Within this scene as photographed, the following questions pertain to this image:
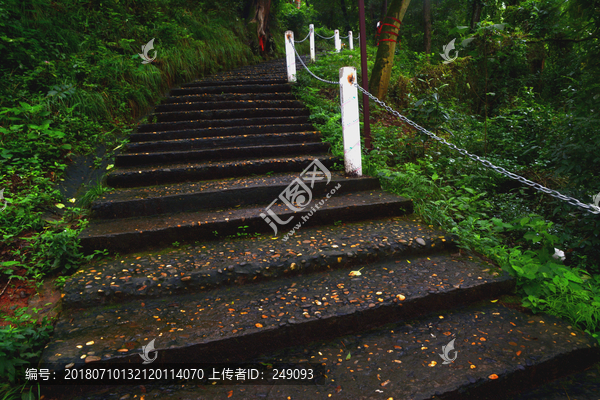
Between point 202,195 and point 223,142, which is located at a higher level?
point 223,142

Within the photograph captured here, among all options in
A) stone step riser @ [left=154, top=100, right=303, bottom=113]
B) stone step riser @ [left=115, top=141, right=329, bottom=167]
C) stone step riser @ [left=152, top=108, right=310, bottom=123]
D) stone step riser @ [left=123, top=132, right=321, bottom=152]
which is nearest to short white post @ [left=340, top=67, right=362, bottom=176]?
stone step riser @ [left=115, top=141, right=329, bottom=167]

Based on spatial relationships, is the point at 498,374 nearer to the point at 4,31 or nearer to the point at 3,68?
the point at 3,68

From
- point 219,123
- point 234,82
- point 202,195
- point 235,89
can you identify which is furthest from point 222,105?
point 202,195

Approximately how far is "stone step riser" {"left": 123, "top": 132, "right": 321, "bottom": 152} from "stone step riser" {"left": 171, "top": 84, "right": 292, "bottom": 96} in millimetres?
2051

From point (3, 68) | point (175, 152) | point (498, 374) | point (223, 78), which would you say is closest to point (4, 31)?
point (3, 68)

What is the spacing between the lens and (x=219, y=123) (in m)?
4.93

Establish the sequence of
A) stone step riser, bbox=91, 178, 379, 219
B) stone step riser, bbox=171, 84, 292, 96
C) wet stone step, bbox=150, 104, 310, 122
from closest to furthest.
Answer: stone step riser, bbox=91, 178, 379, 219, wet stone step, bbox=150, 104, 310, 122, stone step riser, bbox=171, 84, 292, 96

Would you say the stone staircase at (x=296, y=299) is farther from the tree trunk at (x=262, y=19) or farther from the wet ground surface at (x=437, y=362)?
the tree trunk at (x=262, y=19)

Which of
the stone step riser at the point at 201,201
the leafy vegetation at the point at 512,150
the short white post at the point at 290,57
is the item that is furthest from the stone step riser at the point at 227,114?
the stone step riser at the point at 201,201

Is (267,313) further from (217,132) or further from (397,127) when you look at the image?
(397,127)

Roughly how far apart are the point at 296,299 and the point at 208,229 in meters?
1.12

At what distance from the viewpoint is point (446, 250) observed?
2.76 metres

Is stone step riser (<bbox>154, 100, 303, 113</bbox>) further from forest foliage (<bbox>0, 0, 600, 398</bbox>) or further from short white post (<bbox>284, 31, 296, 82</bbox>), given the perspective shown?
short white post (<bbox>284, 31, 296, 82</bbox>)

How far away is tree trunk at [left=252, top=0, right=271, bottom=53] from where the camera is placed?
1070 cm
